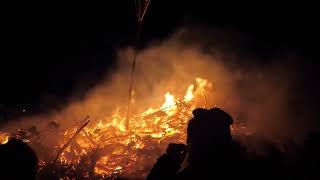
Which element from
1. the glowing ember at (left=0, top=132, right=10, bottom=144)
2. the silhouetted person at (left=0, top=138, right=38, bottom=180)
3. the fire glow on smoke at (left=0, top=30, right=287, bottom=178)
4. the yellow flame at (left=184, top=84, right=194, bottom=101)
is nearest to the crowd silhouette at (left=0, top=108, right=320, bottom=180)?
the silhouetted person at (left=0, top=138, right=38, bottom=180)

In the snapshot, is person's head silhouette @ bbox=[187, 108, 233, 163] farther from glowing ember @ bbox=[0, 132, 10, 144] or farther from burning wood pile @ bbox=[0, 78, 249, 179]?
glowing ember @ bbox=[0, 132, 10, 144]

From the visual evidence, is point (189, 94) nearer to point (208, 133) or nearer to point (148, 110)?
point (148, 110)

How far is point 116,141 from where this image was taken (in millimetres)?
22266

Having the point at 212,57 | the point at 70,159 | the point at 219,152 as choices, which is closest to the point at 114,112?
the point at 70,159

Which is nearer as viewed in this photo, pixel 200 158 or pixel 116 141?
pixel 200 158

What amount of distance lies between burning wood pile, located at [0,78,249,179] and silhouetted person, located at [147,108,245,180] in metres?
6.59

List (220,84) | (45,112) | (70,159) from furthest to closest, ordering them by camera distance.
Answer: (45,112), (220,84), (70,159)

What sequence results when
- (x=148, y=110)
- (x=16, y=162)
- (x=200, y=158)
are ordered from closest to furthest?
(x=16, y=162)
(x=200, y=158)
(x=148, y=110)

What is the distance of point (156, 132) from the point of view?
75.9 feet

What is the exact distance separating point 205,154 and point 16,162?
18.8 feet

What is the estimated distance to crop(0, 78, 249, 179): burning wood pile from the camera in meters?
19.6

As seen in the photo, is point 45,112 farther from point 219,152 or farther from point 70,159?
point 219,152

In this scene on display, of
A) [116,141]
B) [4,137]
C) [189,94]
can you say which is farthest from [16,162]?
[189,94]

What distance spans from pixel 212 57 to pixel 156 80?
16.7 ft
